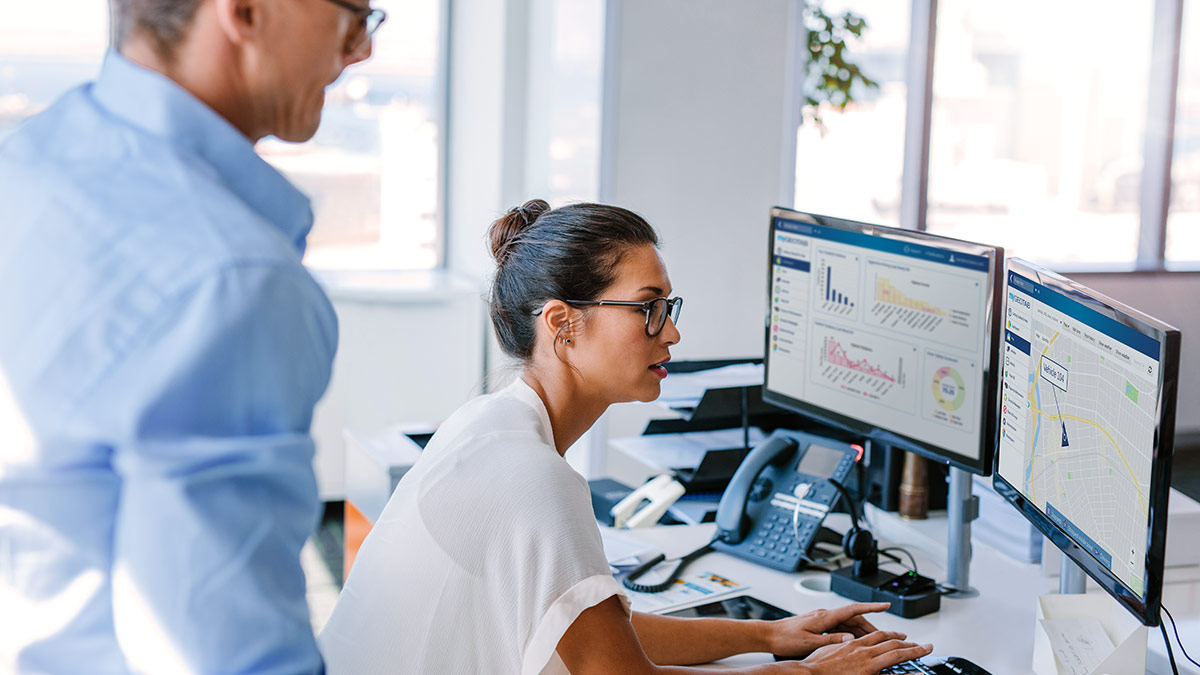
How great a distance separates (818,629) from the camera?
1.62m

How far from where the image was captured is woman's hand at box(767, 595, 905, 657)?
1.59 meters

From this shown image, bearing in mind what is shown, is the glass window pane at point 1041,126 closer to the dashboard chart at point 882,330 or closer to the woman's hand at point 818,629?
the dashboard chart at point 882,330

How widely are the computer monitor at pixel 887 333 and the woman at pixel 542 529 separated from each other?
0.34m

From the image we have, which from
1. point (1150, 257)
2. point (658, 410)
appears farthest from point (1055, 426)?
point (1150, 257)

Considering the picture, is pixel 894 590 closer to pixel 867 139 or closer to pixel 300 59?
pixel 300 59

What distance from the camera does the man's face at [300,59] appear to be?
32.1 inches

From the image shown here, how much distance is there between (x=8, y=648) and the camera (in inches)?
31.8

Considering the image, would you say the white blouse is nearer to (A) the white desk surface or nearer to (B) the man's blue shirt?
(A) the white desk surface

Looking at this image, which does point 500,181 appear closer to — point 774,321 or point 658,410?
point 658,410

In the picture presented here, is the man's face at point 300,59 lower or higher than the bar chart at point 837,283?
higher

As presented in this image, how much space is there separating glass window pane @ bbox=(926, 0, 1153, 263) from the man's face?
425 cm

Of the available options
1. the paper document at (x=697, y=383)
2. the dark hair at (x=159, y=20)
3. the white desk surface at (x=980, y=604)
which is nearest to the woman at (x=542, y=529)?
the white desk surface at (x=980, y=604)

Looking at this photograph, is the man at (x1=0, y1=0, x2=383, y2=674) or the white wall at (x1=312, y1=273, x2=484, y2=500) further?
the white wall at (x1=312, y1=273, x2=484, y2=500)

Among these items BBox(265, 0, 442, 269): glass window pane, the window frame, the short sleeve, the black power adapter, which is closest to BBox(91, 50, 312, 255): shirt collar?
the short sleeve
